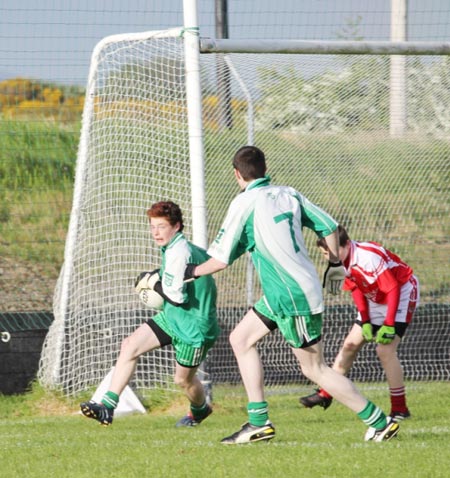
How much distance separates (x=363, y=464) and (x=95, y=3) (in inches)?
235

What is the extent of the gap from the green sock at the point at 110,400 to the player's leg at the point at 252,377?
105cm

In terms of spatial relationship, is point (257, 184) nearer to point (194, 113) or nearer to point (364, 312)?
point (364, 312)

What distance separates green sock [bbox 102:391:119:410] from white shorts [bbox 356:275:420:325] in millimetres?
2224

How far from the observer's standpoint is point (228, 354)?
1152 centimetres

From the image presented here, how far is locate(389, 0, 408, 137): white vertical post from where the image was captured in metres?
11.6

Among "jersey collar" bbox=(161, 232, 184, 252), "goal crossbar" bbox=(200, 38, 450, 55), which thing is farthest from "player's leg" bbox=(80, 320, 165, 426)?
"goal crossbar" bbox=(200, 38, 450, 55)

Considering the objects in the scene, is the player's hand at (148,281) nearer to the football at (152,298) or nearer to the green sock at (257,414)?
the football at (152,298)

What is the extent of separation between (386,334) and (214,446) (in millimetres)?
2011

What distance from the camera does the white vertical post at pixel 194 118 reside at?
9711 mm

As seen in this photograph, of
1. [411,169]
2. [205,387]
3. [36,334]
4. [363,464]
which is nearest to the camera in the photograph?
[363,464]

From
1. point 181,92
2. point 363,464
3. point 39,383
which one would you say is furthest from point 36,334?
point 363,464

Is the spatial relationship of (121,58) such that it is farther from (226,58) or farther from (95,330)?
(95,330)

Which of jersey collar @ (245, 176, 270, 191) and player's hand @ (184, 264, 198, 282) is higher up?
jersey collar @ (245, 176, 270, 191)

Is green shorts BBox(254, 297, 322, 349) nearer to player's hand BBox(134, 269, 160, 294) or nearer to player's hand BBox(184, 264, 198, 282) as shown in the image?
player's hand BBox(184, 264, 198, 282)
